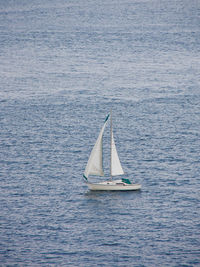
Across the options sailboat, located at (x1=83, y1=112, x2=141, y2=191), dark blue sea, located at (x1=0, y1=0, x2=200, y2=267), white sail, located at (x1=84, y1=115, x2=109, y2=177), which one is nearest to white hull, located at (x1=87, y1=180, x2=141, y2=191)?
sailboat, located at (x1=83, y1=112, x2=141, y2=191)

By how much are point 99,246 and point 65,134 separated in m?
51.7

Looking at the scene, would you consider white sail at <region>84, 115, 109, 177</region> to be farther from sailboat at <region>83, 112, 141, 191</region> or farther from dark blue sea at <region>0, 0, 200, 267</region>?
dark blue sea at <region>0, 0, 200, 267</region>

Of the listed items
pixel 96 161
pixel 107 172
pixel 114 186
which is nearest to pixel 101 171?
pixel 96 161

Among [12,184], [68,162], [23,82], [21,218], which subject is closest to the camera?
[21,218]

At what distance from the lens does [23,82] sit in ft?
621

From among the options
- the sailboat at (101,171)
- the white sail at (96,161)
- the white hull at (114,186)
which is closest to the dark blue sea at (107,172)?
the white hull at (114,186)

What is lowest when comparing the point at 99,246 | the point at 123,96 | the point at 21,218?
the point at 99,246

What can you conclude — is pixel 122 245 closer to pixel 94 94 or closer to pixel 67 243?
pixel 67 243

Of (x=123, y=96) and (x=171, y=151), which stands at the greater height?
(x=123, y=96)

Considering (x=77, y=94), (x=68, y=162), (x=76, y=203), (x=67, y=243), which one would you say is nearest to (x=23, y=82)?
(x=77, y=94)

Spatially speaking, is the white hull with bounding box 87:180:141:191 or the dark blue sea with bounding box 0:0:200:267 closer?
the dark blue sea with bounding box 0:0:200:267

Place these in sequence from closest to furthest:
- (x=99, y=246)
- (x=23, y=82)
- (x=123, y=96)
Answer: (x=99, y=246), (x=123, y=96), (x=23, y=82)

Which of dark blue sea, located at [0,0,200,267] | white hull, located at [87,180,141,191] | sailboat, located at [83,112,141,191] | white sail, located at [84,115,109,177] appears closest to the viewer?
dark blue sea, located at [0,0,200,267]

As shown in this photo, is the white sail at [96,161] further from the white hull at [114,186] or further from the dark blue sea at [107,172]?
the dark blue sea at [107,172]
